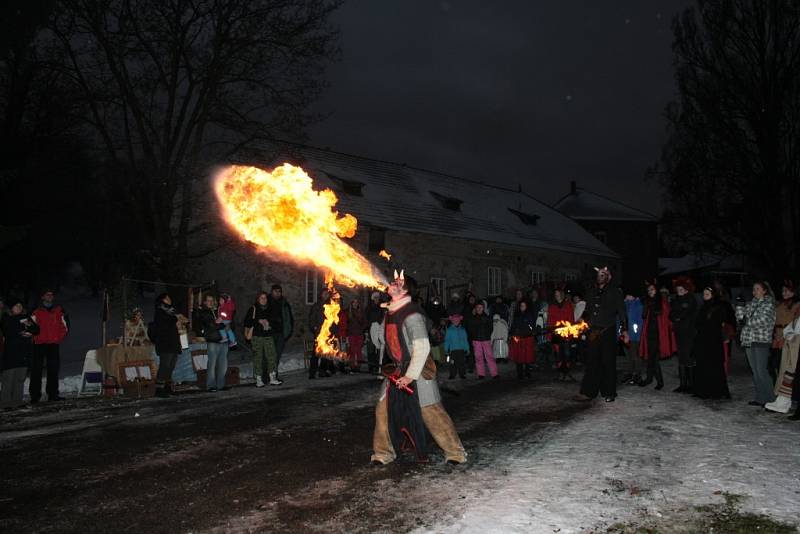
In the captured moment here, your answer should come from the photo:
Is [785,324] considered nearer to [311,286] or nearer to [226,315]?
[226,315]

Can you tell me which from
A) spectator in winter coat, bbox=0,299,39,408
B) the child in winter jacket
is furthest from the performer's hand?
spectator in winter coat, bbox=0,299,39,408

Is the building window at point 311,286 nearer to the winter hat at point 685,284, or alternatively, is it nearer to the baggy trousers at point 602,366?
the baggy trousers at point 602,366

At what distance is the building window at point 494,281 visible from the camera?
2830 centimetres

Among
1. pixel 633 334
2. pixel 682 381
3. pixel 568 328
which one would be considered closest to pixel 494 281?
pixel 568 328

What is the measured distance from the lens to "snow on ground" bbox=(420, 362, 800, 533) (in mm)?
4555

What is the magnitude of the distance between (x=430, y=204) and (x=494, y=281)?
4.73 m

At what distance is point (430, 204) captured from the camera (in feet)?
95.5

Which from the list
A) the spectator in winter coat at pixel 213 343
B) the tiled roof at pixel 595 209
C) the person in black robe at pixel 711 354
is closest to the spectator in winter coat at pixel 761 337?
the person in black robe at pixel 711 354

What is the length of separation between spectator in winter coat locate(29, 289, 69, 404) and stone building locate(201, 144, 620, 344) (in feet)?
33.7

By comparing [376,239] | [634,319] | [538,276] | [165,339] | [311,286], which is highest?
[376,239]

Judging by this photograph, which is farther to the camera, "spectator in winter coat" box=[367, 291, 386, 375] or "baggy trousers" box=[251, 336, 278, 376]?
"spectator in winter coat" box=[367, 291, 386, 375]

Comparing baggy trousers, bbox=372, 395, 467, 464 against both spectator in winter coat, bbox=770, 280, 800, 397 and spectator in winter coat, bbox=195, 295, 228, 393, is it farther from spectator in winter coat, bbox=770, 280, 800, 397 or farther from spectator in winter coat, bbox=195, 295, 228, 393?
spectator in winter coat, bbox=195, 295, 228, 393

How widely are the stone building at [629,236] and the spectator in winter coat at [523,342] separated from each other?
3586 centimetres

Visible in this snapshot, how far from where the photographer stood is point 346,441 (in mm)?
7125
